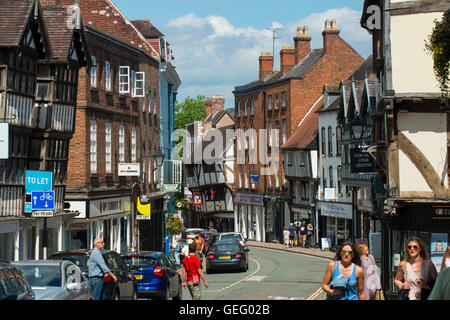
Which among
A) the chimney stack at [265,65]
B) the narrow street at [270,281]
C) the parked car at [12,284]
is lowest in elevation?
the narrow street at [270,281]

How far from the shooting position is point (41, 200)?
23.7 m

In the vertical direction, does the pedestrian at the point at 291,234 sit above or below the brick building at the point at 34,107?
below

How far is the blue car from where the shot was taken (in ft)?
73.7

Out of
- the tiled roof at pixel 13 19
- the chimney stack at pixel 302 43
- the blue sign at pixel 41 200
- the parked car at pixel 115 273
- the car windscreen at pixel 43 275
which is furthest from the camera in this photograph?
the chimney stack at pixel 302 43

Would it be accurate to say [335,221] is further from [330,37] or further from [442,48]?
[442,48]

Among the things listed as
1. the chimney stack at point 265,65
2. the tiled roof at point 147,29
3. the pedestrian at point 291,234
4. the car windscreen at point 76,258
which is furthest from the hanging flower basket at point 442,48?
the chimney stack at point 265,65

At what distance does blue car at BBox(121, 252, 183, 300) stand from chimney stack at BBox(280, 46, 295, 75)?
52618mm

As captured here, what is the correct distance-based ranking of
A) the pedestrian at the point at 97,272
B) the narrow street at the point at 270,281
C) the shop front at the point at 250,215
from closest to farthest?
the pedestrian at the point at 97,272, the narrow street at the point at 270,281, the shop front at the point at 250,215

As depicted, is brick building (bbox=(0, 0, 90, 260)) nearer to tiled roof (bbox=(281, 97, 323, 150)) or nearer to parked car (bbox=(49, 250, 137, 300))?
parked car (bbox=(49, 250, 137, 300))

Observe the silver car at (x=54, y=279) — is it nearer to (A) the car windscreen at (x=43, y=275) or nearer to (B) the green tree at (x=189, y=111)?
(A) the car windscreen at (x=43, y=275)

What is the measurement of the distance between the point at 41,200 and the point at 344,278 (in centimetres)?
1328

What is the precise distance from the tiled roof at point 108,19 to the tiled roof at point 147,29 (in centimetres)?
467

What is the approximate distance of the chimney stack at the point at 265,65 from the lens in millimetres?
81938

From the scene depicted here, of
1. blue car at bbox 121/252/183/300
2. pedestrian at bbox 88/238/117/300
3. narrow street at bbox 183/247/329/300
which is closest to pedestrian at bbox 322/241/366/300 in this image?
pedestrian at bbox 88/238/117/300
